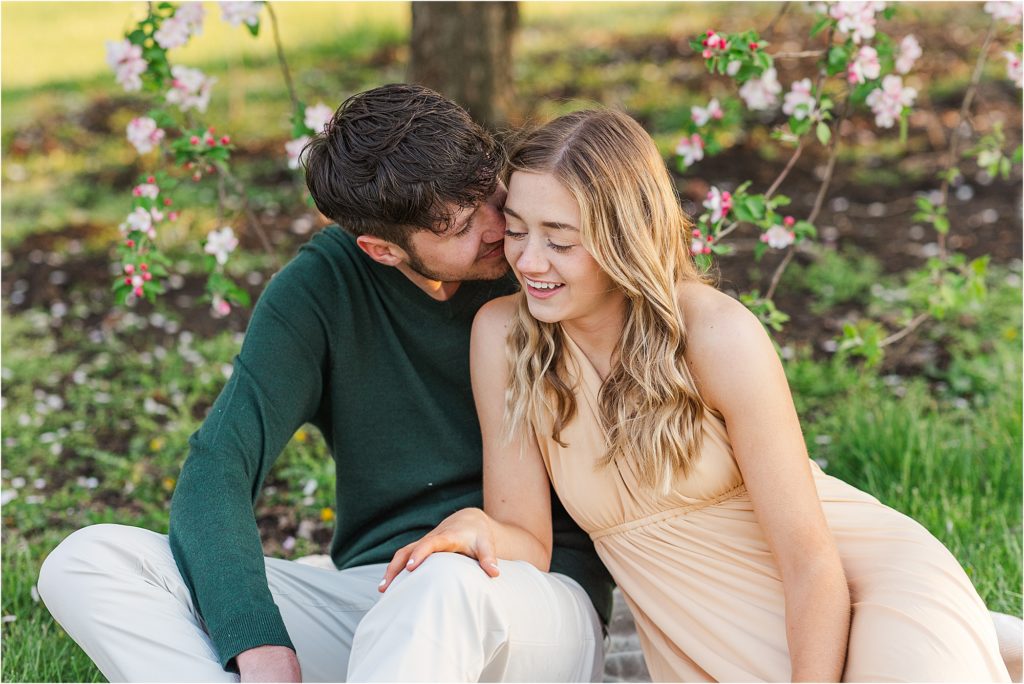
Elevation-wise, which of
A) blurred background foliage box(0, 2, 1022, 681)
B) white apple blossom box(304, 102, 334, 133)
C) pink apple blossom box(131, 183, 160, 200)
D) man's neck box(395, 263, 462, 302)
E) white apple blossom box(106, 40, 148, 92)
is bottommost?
blurred background foliage box(0, 2, 1022, 681)

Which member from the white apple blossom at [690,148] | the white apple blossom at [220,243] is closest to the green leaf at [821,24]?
the white apple blossom at [690,148]

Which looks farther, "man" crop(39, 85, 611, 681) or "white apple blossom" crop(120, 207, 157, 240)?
"white apple blossom" crop(120, 207, 157, 240)

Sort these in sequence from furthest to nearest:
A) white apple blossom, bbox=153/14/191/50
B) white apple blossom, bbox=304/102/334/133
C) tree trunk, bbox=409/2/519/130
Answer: tree trunk, bbox=409/2/519/130
white apple blossom, bbox=304/102/334/133
white apple blossom, bbox=153/14/191/50

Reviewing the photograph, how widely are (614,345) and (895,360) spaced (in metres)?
2.54

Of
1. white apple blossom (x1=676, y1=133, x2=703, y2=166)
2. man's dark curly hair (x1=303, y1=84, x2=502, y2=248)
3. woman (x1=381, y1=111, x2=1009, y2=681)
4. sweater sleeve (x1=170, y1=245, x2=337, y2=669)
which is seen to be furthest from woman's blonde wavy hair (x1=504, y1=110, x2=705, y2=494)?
white apple blossom (x1=676, y1=133, x2=703, y2=166)

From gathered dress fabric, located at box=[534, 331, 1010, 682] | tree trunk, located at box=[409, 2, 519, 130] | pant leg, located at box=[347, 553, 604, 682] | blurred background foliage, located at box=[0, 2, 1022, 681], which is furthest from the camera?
tree trunk, located at box=[409, 2, 519, 130]

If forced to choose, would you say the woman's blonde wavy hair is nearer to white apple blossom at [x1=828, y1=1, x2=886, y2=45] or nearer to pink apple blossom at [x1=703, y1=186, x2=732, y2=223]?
pink apple blossom at [x1=703, y1=186, x2=732, y2=223]

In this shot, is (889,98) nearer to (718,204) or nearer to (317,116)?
(718,204)

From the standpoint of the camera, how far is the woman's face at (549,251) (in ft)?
7.63

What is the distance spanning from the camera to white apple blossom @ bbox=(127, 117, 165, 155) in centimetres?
328

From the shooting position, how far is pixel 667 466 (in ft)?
8.00

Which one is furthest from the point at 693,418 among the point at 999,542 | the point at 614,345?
the point at 999,542

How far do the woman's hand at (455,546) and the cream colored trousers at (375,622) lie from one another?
0.04m

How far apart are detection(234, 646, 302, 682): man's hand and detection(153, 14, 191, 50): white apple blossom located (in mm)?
1771
